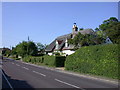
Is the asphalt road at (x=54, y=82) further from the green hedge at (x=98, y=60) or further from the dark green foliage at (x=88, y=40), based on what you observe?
the dark green foliage at (x=88, y=40)

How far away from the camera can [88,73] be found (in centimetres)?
2308

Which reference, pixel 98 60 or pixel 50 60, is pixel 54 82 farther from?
pixel 50 60

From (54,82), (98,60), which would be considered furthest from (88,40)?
(54,82)

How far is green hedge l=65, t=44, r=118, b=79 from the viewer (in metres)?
18.5

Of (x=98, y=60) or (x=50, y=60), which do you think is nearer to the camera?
(x=98, y=60)

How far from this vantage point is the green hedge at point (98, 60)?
1848 centimetres

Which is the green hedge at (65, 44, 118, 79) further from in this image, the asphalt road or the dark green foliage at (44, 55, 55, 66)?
the dark green foliage at (44, 55, 55, 66)

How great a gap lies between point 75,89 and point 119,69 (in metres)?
6.84

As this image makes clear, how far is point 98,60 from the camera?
2097 centimetres

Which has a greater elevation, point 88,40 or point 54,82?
point 88,40

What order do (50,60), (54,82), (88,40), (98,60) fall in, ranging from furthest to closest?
1. (50,60)
2. (88,40)
3. (98,60)
4. (54,82)

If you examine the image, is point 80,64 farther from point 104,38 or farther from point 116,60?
point 104,38

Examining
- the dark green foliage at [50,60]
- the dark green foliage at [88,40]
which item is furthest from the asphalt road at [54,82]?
the dark green foliage at [88,40]

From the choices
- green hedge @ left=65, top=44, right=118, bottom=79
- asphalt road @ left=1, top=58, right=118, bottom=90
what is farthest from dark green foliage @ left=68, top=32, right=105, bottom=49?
asphalt road @ left=1, top=58, right=118, bottom=90
